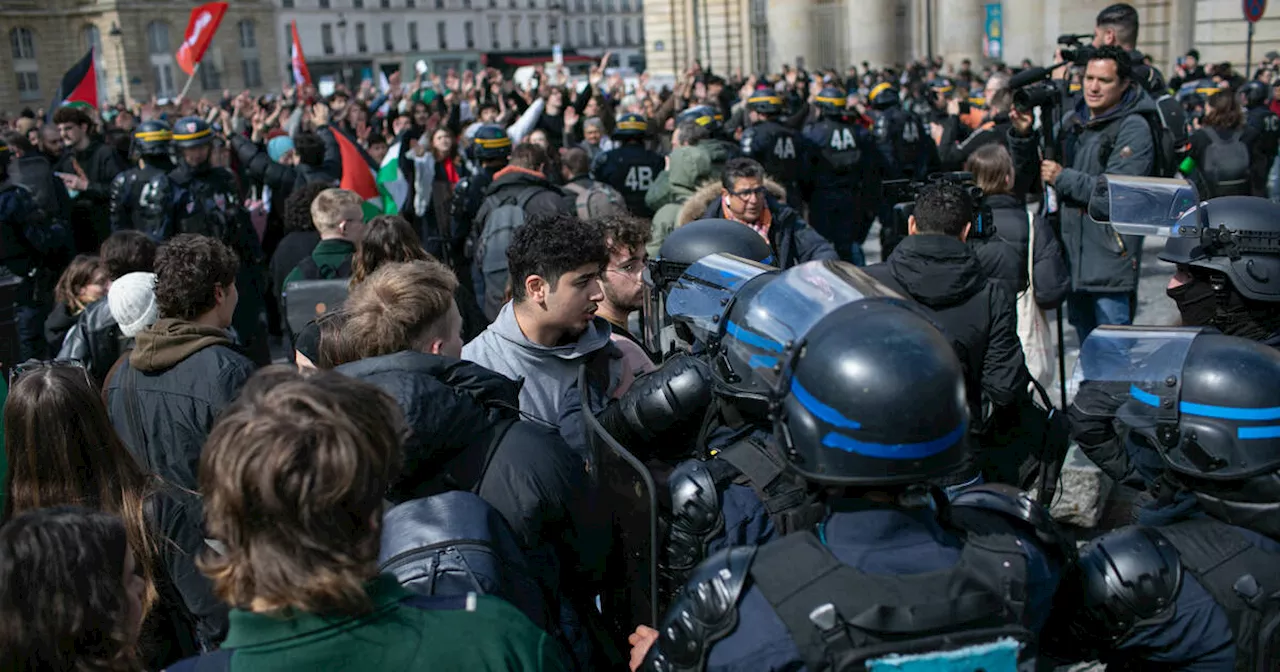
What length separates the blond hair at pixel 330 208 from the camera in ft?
19.0

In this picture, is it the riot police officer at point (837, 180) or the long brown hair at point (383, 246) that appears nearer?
the long brown hair at point (383, 246)

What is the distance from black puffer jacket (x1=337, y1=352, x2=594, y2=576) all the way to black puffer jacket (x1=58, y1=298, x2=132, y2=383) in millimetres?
2735

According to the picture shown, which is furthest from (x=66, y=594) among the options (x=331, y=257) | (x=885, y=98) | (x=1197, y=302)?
(x=885, y=98)

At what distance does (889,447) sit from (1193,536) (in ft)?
2.43

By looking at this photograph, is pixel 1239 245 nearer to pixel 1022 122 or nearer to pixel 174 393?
pixel 1022 122

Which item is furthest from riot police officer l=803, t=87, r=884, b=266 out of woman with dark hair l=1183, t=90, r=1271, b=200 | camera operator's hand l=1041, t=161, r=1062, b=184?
camera operator's hand l=1041, t=161, r=1062, b=184

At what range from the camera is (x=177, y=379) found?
12.1 ft

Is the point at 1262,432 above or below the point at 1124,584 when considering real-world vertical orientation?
above

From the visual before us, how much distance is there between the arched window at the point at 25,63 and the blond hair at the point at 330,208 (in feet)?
223

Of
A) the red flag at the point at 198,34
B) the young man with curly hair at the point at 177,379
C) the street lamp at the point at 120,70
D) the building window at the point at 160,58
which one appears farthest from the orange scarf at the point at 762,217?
the building window at the point at 160,58

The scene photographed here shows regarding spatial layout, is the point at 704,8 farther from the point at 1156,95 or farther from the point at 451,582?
the point at 451,582

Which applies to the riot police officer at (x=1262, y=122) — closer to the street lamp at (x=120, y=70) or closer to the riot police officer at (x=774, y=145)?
the riot police officer at (x=774, y=145)

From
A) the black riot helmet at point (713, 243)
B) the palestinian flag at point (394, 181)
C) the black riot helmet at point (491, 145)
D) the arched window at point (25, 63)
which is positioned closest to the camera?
the black riot helmet at point (713, 243)

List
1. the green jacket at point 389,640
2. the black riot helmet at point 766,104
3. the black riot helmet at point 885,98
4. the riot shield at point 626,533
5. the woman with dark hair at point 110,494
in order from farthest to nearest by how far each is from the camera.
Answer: the black riot helmet at point 885,98 → the black riot helmet at point 766,104 → the woman with dark hair at point 110,494 → the riot shield at point 626,533 → the green jacket at point 389,640
